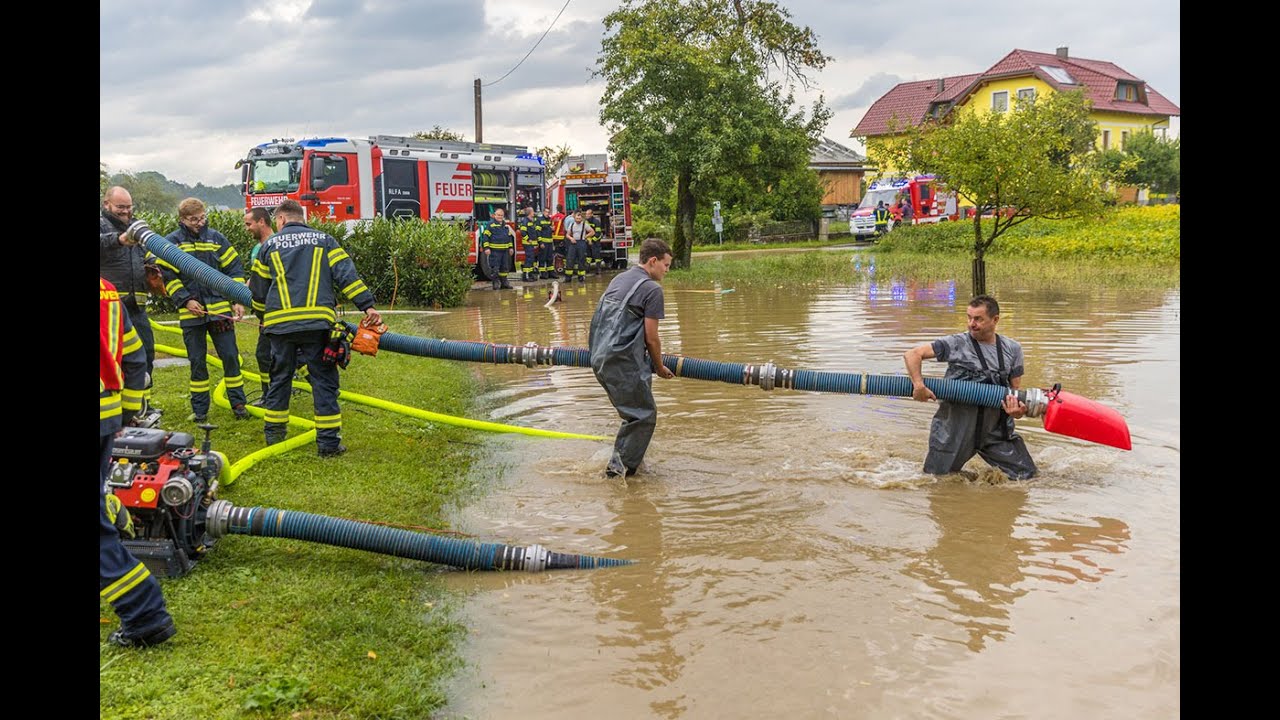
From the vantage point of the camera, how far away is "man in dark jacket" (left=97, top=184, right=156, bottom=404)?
7.59 meters

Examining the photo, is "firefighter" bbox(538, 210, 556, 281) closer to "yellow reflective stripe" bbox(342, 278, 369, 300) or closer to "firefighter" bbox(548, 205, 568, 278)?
"firefighter" bbox(548, 205, 568, 278)

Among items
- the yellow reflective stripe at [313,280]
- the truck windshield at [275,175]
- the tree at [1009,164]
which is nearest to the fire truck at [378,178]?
the truck windshield at [275,175]

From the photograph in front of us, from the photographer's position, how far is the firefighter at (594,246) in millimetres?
27219

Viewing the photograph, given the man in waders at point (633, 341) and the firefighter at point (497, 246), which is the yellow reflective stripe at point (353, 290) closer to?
the man in waders at point (633, 341)

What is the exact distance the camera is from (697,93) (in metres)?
27.1

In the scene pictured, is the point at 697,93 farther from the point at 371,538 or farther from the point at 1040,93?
the point at 1040,93

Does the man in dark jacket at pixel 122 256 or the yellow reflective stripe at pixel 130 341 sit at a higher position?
the man in dark jacket at pixel 122 256

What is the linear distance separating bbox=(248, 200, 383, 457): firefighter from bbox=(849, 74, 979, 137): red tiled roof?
5310 cm

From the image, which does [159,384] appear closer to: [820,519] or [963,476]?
[820,519]

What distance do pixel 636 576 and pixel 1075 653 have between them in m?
2.29

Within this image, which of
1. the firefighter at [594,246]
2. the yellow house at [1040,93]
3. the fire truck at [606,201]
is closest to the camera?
the firefighter at [594,246]

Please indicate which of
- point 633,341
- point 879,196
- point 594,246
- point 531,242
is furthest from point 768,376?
point 879,196

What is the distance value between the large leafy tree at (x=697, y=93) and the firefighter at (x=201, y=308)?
61.8 feet

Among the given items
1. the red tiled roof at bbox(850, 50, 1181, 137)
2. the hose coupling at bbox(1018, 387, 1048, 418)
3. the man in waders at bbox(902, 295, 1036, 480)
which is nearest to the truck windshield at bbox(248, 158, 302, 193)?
the man in waders at bbox(902, 295, 1036, 480)
